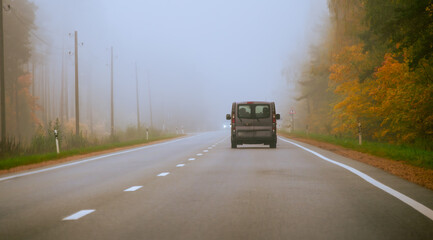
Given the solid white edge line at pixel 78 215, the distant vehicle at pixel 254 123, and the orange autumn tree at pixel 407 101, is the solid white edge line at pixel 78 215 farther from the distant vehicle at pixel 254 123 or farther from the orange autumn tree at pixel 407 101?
the distant vehicle at pixel 254 123

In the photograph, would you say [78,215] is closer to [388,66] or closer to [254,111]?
[254,111]

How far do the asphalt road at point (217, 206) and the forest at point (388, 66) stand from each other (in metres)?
6.87

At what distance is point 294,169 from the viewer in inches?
545

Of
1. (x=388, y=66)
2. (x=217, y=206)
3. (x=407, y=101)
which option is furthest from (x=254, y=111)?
(x=217, y=206)

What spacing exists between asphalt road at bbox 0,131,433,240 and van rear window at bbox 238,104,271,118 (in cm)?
1261

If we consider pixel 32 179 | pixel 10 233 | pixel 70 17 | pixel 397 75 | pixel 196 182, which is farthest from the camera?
pixel 70 17

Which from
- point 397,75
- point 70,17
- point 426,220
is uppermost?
point 70,17

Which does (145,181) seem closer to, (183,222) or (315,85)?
(183,222)

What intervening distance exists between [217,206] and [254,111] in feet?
59.2

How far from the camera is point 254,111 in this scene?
25594 mm

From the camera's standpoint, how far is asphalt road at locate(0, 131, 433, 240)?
591cm

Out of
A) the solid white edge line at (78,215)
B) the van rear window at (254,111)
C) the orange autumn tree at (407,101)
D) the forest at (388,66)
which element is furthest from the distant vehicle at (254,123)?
the solid white edge line at (78,215)

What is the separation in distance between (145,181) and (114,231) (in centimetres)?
531

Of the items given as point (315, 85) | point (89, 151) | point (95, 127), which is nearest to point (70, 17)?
point (95, 127)
